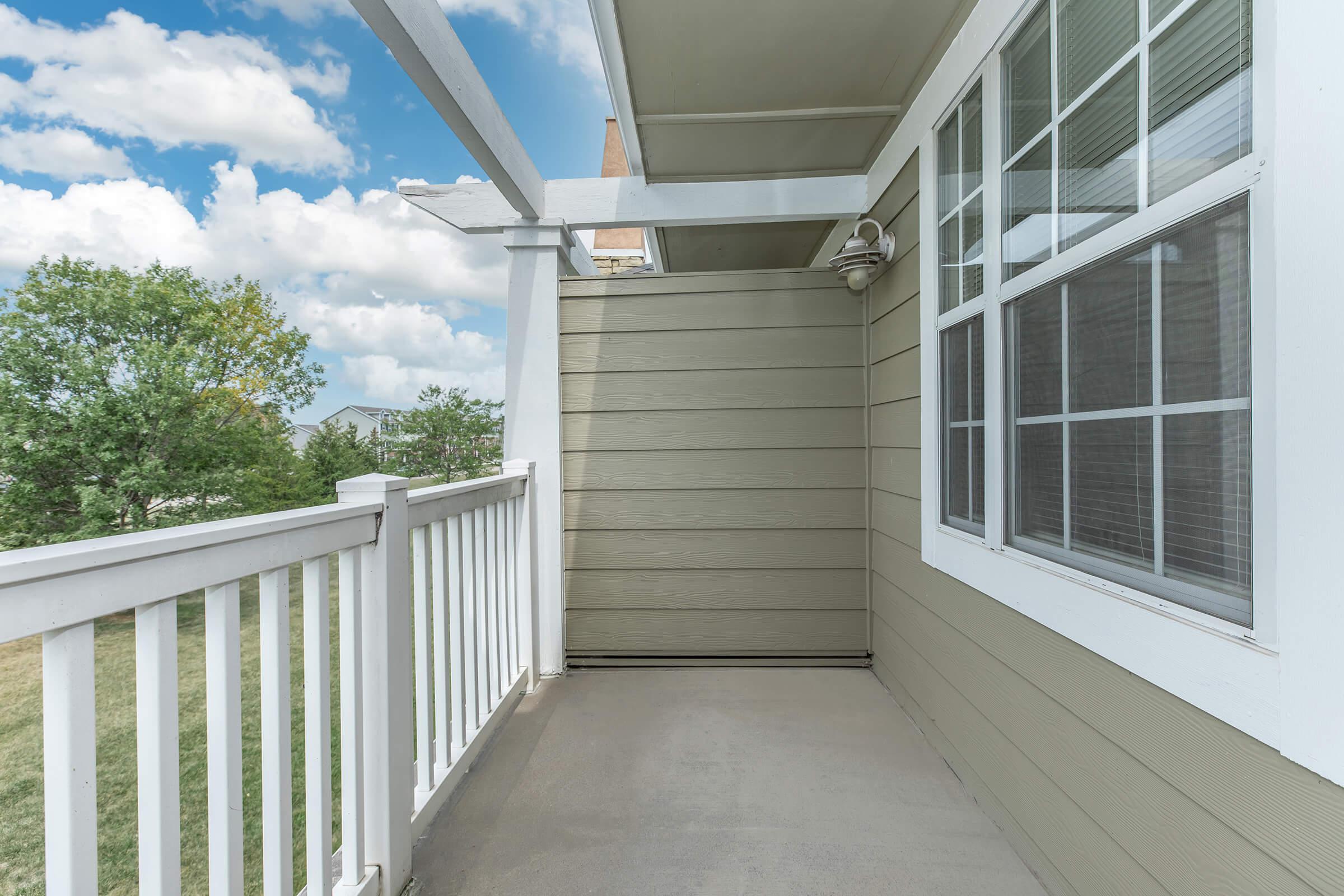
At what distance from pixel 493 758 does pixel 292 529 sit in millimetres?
1313

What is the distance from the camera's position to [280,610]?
1.08m

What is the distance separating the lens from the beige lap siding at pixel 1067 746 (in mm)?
849

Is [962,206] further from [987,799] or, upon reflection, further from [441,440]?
[441,440]

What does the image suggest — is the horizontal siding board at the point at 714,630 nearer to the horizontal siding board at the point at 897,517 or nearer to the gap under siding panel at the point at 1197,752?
the horizontal siding board at the point at 897,517

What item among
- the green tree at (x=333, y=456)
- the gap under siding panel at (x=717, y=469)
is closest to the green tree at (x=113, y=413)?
the green tree at (x=333, y=456)

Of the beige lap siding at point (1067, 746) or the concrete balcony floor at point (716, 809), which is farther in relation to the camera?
the concrete balcony floor at point (716, 809)

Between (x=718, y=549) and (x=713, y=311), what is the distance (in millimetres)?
1112

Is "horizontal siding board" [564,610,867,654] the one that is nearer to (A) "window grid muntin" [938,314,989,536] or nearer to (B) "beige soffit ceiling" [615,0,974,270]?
(A) "window grid muntin" [938,314,989,536]

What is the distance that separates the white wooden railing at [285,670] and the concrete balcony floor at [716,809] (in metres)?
0.20

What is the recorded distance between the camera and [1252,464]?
87 cm

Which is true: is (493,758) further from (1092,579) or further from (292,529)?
(1092,579)

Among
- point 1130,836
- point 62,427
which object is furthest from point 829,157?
point 62,427

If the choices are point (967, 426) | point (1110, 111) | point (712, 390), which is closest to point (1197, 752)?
point (967, 426)

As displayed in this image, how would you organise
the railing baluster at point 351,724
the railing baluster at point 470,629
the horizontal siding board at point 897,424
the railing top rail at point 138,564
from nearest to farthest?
the railing top rail at point 138,564
the railing baluster at point 351,724
the railing baluster at point 470,629
the horizontal siding board at point 897,424
